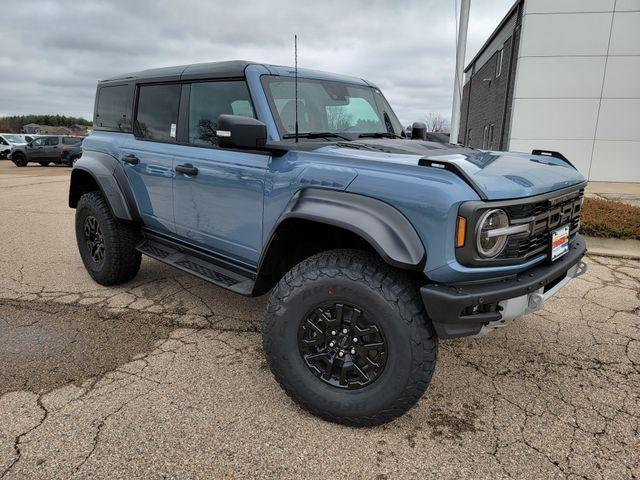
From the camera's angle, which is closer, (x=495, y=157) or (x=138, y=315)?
(x=495, y=157)

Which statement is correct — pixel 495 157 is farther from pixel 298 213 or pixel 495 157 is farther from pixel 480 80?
pixel 480 80

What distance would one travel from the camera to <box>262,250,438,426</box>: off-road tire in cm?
210

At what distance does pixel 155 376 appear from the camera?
9.12 feet

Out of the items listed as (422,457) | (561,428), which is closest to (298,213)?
(422,457)

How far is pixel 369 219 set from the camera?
2139 mm

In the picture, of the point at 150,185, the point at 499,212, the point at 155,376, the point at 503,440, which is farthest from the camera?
the point at 150,185

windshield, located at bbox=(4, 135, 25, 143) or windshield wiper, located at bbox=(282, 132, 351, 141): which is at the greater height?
windshield wiper, located at bbox=(282, 132, 351, 141)

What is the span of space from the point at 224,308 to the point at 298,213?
1794 mm

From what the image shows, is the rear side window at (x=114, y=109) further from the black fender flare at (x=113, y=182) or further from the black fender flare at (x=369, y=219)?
the black fender flare at (x=369, y=219)

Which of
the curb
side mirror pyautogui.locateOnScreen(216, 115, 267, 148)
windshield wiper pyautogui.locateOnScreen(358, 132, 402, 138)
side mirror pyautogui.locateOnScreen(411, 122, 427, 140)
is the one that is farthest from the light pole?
side mirror pyautogui.locateOnScreen(216, 115, 267, 148)

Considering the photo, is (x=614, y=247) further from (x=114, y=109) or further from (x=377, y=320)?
(x=114, y=109)

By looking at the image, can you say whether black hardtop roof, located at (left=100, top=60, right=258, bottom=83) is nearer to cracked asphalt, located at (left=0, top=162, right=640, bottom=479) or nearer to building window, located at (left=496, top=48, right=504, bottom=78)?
cracked asphalt, located at (left=0, top=162, right=640, bottom=479)

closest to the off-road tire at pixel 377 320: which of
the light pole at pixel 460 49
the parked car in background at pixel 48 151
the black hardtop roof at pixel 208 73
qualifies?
the black hardtop roof at pixel 208 73

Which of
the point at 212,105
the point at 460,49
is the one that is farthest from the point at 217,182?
the point at 460,49
